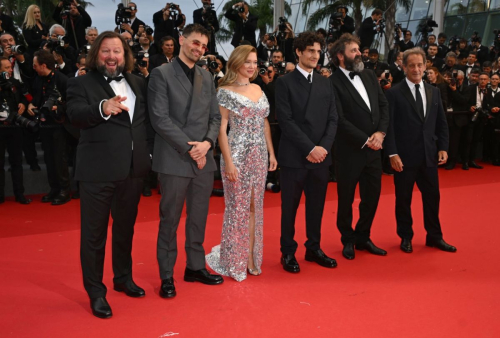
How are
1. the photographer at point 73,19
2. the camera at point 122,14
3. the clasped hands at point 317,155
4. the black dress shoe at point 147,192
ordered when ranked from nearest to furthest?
the clasped hands at point 317,155 → the black dress shoe at point 147,192 → the photographer at point 73,19 → the camera at point 122,14

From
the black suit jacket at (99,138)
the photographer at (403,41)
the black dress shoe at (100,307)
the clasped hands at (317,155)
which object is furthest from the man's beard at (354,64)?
the photographer at (403,41)

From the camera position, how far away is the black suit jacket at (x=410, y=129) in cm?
423

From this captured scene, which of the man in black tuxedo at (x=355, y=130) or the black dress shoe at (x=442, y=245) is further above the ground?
the man in black tuxedo at (x=355, y=130)

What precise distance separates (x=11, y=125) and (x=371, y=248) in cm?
420

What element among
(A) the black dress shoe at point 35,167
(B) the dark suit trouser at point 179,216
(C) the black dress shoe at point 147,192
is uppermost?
(B) the dark suit trouser at point 179,216

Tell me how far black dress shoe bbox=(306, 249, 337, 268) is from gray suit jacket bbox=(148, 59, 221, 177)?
1.08 metres

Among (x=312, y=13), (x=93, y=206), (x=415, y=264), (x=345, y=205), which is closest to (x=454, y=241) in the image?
(x=415, y=264)

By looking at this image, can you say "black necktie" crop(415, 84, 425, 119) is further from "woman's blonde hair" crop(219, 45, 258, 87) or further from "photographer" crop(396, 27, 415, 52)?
"photographer" crop(396, 27, 415, 52)

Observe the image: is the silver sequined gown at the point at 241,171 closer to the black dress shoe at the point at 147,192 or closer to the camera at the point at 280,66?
the black dress shoe at the point at 147,192

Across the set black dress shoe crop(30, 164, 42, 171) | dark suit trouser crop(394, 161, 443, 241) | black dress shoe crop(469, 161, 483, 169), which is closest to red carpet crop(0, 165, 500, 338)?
dark suit trouser crop(394, 161, 443, 241)

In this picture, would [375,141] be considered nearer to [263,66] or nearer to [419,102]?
[419,102]

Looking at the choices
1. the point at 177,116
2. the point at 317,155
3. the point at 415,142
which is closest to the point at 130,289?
the point at 177,116

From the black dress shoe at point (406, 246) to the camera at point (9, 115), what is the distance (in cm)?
403

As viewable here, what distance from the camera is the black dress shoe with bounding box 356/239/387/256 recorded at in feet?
13.7
